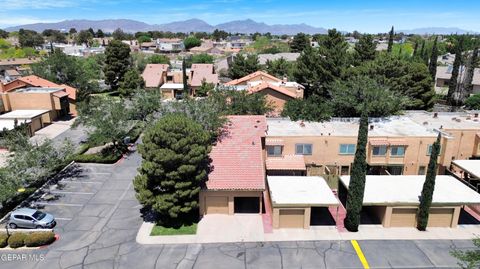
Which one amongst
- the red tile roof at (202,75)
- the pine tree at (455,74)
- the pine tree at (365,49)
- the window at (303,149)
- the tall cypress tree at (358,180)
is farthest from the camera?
the red tile roof at (202,75)

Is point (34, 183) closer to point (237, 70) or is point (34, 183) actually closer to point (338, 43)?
point (338, 43)

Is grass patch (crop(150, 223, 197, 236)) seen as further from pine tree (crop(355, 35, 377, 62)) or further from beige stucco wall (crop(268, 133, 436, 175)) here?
pine tree (crop(355, 35, 377, 62))

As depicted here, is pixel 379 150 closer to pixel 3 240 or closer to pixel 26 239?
pixel 26 239

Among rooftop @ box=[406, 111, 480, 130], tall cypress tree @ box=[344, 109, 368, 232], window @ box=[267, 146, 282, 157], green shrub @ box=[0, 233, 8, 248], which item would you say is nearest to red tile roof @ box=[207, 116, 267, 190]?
window @ box=[267, 146, 282, 157]

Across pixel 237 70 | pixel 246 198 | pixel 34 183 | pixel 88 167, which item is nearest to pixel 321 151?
pixel 246 198

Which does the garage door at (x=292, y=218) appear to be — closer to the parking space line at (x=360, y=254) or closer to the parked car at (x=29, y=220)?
the parking space line at (x=360, y=254)

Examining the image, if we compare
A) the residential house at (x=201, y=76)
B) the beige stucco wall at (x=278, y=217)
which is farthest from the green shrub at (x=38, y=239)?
the residential house at (x=201, y=76)

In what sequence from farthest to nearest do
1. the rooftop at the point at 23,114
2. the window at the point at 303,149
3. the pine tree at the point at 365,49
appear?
1. the pine tree at the point at 365,49
2. the rooftop at the point at 23,114
3. the window at the point at 303,149

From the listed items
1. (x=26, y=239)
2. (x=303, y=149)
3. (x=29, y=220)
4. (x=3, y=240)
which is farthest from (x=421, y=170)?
(x=3, y=240)
